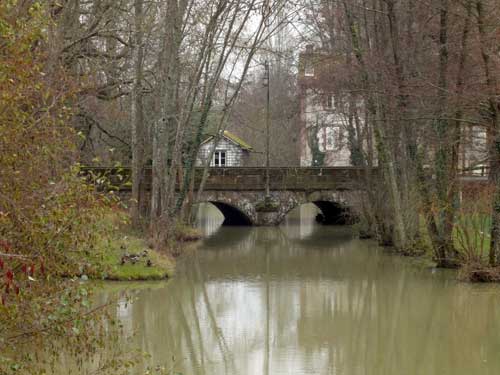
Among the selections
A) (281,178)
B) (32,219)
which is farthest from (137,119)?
(32,219)

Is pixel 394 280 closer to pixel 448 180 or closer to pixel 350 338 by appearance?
pixel 448 180

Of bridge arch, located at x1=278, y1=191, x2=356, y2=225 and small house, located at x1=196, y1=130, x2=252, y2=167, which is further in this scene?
small house, located at x1=196, y1=130, x2=252, y2=167

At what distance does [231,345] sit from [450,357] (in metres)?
2.93

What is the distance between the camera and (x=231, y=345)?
1070 cm

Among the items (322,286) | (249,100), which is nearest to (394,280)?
(322,286)

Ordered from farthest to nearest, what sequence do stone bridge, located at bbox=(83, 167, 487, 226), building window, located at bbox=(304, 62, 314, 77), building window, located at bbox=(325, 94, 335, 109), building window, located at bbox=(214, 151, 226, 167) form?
building window, located at bbox=(214, 151, 226, 167)
stone bridge, located at bbox=(83, 167, 487, 226)
building window, located at bbox=(304, 62, 314, 77)
building window, located at bbox=(325, 94, 335, 109)

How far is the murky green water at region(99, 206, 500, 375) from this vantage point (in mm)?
9617

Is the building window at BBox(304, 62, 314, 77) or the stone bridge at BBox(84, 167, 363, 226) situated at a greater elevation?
the building window at BBox(304, 62, 314, 77)

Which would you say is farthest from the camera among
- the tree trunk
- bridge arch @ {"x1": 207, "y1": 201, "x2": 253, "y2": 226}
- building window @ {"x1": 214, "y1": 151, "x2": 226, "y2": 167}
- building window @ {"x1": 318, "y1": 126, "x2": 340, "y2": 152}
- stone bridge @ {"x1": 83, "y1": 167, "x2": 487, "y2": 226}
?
building window @ {"x1": 214, "y1": 151, "x2": 226, "y2": 167}

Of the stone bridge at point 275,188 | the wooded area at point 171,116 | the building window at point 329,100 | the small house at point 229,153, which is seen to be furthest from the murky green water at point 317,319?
the small house at point 229,153

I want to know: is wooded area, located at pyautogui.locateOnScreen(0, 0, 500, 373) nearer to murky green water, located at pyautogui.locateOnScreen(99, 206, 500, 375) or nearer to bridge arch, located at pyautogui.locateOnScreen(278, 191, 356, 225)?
murky green water, located at pyautogui.locateOnScreen(99, 206, 500, 375)

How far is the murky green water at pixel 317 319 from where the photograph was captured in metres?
9.62

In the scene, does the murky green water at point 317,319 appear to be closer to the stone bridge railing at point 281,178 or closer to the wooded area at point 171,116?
the wooded area at point 171,116

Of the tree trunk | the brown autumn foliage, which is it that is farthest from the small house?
the brown autumn foliage
